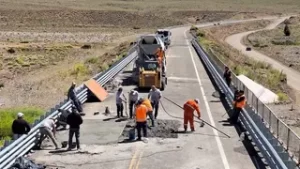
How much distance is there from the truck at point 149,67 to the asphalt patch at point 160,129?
785 centimetres

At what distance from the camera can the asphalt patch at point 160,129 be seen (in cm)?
2080

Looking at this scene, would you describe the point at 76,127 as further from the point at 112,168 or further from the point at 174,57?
the point at 174,57

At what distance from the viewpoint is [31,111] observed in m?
26.1

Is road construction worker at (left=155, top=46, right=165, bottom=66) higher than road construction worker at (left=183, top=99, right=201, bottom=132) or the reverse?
higher

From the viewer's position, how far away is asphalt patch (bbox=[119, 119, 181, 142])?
20797 mm

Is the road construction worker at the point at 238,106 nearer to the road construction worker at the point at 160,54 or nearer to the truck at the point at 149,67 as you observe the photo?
the truck at the point at 149,67

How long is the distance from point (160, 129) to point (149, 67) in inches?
422

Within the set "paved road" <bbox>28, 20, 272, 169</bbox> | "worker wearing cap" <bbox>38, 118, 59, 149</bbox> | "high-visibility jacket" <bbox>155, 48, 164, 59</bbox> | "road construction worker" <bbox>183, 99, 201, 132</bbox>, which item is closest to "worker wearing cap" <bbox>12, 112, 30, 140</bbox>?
"paved road" <bbox>28, 20, 272, 169</bbox>

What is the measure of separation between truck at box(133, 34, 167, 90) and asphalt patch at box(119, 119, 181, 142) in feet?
25.7

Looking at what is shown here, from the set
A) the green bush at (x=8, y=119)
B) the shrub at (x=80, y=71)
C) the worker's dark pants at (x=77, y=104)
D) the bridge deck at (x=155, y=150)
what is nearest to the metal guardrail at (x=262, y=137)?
the bridge deck at (x=155, y=150)

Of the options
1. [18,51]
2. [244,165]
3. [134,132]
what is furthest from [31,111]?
[18,51]

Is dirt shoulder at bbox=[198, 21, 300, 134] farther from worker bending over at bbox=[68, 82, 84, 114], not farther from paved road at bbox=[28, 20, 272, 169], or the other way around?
worker bending over at bbox=[68, 82, 84, 114]

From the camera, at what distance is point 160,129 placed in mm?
21625

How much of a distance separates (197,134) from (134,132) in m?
2.41
